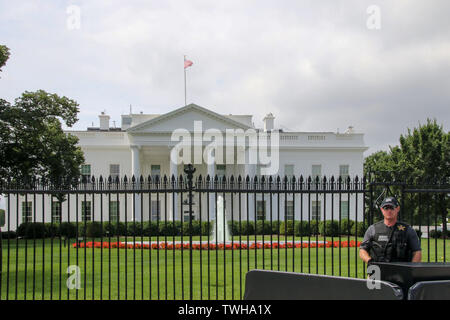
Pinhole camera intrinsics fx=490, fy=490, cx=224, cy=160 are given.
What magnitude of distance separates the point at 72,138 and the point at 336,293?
24488 millimetres

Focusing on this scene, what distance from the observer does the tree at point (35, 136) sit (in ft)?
68.9

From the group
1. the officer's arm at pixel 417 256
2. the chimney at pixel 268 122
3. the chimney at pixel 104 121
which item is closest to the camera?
the officer's arm at pixel 417 256

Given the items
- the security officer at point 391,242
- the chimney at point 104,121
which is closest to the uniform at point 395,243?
the security officer at point 391,242

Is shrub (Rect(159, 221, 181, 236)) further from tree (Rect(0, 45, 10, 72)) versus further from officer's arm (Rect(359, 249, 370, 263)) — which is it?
tree (Rect(0, 45, 10, 72))

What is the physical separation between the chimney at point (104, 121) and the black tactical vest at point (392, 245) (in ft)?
144

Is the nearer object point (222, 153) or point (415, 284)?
point (415, 284)

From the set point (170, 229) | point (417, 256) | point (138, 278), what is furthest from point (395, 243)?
point (170, 229)

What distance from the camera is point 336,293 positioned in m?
2.89

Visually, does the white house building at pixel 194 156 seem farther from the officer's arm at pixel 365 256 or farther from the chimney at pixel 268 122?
the officer's arm at pixel 365 256

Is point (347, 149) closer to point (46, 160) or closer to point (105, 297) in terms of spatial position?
point (46, 160)

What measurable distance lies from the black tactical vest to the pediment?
32990 millimetres

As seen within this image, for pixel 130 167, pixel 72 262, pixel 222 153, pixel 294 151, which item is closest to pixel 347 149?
pixel 294 151

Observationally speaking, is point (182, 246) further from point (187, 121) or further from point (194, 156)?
point (194, 156)

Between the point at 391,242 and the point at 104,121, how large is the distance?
44.5 meters
